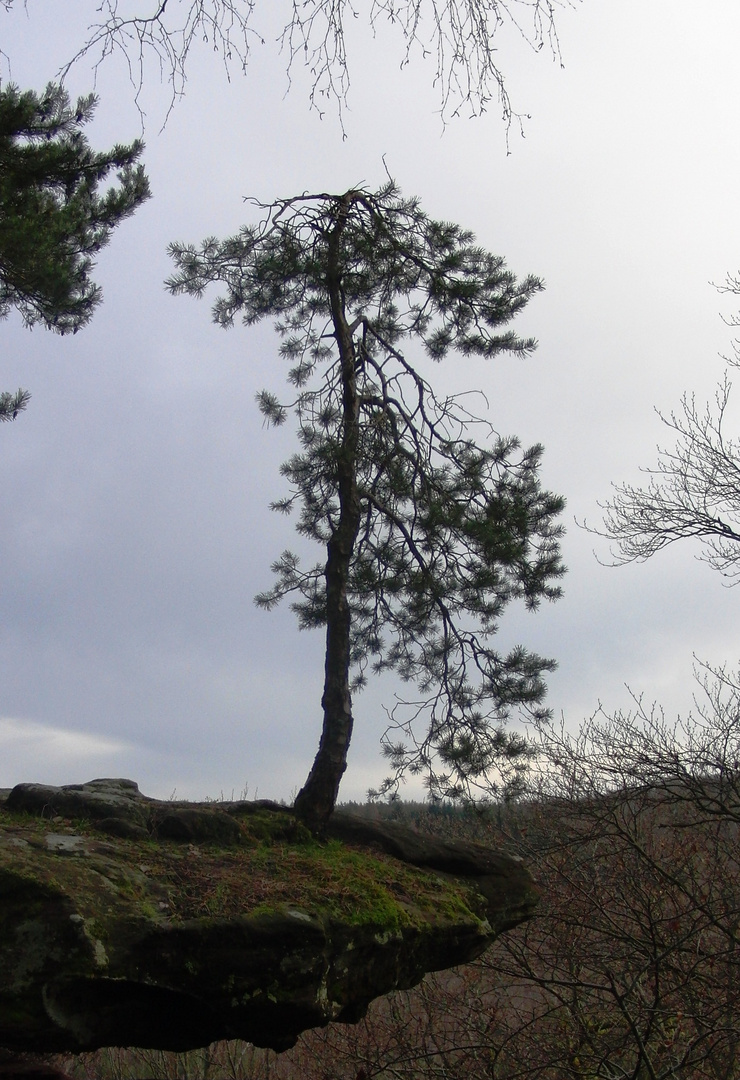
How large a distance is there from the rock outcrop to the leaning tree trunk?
245mm

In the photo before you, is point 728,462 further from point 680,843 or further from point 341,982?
point 341,982

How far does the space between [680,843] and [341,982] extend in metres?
5.58

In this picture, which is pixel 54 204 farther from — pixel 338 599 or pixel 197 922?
pixel 197 922

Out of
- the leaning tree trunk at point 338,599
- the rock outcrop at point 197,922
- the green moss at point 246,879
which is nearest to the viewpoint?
the rock outcrop at point 197,922

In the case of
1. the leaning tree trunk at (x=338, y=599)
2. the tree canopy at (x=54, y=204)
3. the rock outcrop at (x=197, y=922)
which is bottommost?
the rock outcrop at (x=197, y=922)

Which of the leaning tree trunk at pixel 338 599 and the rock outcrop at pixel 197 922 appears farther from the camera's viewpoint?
the leaning tree trunk at pixel 338 599

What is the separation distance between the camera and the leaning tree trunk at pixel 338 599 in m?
4.82

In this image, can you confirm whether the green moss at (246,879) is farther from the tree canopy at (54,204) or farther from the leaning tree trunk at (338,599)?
the tree canopy at (54,204)

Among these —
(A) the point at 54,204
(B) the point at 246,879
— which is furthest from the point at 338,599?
(A) the point at 54,204

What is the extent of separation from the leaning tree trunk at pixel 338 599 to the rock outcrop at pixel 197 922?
0.24m

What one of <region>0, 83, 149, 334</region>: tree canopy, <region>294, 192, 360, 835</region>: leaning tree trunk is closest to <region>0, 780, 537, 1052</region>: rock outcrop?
<region>294, 192, 360, 835</region>: leaning tree trunk

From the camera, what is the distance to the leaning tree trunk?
4816 millimetres

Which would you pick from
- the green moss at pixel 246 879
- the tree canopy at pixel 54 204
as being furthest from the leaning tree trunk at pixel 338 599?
the tree canopy at pixel 54 204

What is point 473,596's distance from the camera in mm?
5621
